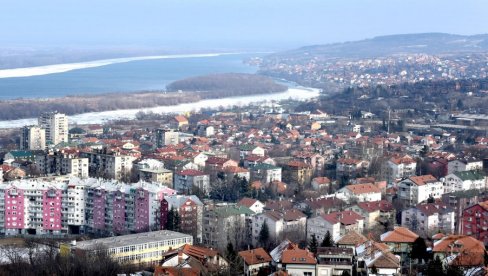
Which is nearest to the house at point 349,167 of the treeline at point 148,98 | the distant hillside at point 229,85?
the treeline at point 148,98

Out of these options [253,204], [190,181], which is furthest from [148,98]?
[253,204]

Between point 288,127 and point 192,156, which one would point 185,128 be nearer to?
point 288,127

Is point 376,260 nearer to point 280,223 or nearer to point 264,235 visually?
point 264,235

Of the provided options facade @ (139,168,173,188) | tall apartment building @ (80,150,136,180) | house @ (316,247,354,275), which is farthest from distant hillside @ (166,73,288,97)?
house @ (316,247,354,275)

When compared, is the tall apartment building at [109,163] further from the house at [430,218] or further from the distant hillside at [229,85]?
the distant hillside at [229,85]

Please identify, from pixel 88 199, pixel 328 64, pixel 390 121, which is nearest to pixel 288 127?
pixel 390 121

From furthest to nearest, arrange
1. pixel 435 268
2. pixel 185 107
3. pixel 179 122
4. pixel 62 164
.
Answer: pixel 185 107 < pixel 179 122 < pixel 62 164 < pixel 435 268

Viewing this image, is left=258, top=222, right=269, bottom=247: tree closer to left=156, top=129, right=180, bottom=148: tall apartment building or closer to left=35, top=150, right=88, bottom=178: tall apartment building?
left=35, top=150, right=88, bottom=178: tall apartment building
